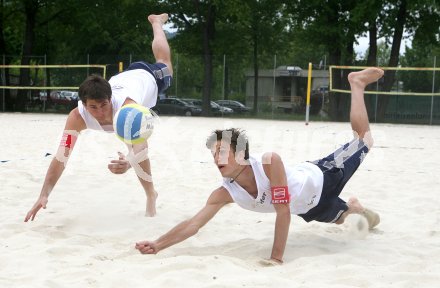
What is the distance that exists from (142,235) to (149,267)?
793 millimetres

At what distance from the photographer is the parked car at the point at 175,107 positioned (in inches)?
780

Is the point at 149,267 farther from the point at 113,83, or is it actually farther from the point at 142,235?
the point at 113,83

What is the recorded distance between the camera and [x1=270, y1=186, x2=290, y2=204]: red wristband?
2.56 m

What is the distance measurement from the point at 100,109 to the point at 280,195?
115cm

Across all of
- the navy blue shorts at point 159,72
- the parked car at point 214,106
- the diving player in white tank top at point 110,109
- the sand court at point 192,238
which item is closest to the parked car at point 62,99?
the parked car at point 214,106

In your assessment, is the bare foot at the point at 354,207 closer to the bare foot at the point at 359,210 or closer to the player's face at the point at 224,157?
the bare foot at the point at 359,210

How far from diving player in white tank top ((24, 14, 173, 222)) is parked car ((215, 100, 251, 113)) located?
51.4 feet

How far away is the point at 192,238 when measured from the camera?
3012 mm

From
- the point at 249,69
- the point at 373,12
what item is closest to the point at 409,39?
the point at 373,12

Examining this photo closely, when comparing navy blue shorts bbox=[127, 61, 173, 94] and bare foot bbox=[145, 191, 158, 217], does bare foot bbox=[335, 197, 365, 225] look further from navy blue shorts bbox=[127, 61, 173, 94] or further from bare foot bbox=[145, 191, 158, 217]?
navy blue shorts bbox=[127, 61, 173, 94]

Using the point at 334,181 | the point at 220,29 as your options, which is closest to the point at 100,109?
the point at 334,181

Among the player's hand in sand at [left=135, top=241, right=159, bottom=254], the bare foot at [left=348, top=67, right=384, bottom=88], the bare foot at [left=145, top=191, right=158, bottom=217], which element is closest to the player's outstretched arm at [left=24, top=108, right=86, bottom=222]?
the bare foot at [left=145, top=191, right=158, bottom=217]

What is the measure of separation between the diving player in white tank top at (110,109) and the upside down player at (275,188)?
0.71 meters

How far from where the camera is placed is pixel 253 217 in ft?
11.7
